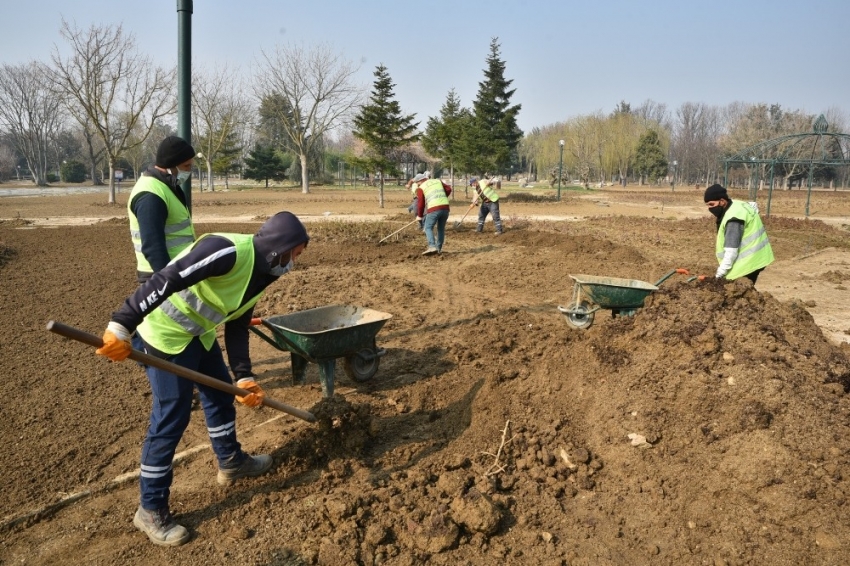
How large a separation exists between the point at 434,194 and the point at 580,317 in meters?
5.05

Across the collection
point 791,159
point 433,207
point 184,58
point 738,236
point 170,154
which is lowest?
point 738,236

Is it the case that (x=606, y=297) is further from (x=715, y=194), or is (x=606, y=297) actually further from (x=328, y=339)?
(x=328, y=339)

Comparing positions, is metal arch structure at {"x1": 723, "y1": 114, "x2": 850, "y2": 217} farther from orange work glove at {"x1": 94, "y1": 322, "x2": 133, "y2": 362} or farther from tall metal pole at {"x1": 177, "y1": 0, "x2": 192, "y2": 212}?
orange work glove at {"x1": 94, "y1": 322, "x2": 133, "y2": 362}

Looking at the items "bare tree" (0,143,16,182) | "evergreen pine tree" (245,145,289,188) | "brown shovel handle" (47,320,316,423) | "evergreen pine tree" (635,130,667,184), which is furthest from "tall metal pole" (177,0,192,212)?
"bare tree" (0,143,16,182)

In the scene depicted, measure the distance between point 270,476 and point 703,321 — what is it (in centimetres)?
347

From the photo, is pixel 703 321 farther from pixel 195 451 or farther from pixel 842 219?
pixel 842 219

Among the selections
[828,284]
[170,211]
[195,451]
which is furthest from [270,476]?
[828,284]

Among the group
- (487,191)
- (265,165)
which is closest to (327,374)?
(487,191)

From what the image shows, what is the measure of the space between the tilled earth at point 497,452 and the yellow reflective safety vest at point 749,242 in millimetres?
526

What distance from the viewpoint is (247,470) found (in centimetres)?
345

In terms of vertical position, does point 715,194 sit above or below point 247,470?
above

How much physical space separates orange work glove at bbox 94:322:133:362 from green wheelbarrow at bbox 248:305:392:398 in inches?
50.5

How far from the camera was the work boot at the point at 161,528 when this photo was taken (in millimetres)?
2878

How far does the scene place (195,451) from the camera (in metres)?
3.83
